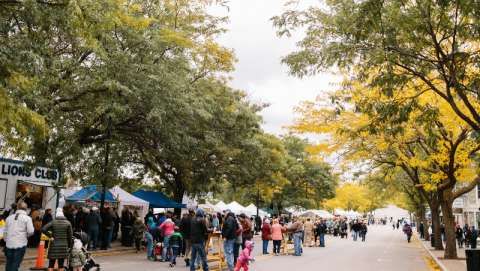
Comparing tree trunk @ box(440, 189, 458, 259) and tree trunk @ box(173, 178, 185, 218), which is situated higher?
tree trunk @ box(173, 178, 185, 218)

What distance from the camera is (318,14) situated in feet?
46.9

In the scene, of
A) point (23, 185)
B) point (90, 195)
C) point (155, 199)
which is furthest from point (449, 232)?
point (23, 185)

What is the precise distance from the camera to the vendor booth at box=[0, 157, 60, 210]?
22031 millimetres

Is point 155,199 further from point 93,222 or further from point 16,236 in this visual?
point 16,236

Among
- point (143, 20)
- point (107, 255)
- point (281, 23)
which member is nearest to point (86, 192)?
point (107, 255)

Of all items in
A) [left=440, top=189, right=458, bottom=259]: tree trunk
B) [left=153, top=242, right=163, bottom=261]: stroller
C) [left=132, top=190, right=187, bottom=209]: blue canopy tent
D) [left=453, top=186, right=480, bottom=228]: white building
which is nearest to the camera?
[left=153, top=242, right=163, bottom=261]: stroller

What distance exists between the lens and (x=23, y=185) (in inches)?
910

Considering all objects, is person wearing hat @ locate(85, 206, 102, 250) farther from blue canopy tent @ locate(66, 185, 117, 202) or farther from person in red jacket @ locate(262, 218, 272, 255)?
person in red jacket @ locate(262, 218, 272, 255)

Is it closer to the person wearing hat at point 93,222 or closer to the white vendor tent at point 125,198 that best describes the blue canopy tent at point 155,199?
the white vendor tent at point 125,198

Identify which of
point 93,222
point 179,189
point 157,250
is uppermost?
point 179,189

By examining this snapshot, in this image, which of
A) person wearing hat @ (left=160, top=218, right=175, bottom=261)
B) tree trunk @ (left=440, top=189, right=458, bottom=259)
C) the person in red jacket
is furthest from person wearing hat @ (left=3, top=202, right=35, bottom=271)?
tree trunk @ (left=440, top=189, right=458, bottom=259)

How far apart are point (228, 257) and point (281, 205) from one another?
51.0 meters

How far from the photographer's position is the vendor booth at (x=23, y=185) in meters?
22.0

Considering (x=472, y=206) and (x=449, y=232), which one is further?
(x=472, y=206)
